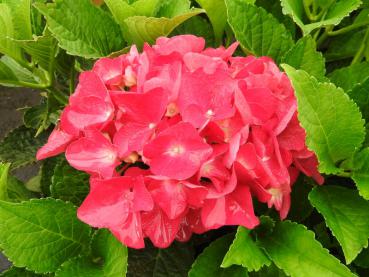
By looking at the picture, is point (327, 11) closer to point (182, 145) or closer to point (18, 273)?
point (182, 145)

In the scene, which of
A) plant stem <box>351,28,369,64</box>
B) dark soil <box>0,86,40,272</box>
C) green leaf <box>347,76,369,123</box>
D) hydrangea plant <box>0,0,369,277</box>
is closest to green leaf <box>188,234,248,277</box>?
hydrangea plant <box>0,0,369,277</box>

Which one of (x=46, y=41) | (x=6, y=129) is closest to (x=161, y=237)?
(x=46, y=41)

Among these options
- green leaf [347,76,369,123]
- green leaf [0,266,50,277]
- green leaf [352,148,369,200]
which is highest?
green leaf [347,76,369,123]

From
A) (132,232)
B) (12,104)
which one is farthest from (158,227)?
(12,104)

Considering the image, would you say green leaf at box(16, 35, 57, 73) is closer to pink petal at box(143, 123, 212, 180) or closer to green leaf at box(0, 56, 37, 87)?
green leaf at box(0, 56, 37, 87)

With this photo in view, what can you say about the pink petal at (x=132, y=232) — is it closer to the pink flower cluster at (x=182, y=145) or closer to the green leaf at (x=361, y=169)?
the pink flower cluster at (x=182, y=145)

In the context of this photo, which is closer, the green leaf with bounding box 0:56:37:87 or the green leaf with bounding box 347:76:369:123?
the green leaf with bounding box 347:76:369:123

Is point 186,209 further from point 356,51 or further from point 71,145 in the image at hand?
point 356,51
